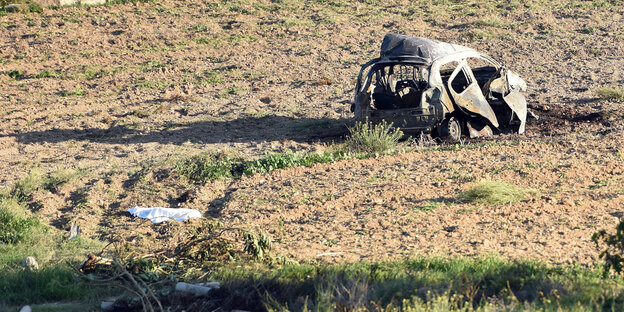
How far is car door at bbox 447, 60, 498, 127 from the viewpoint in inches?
479

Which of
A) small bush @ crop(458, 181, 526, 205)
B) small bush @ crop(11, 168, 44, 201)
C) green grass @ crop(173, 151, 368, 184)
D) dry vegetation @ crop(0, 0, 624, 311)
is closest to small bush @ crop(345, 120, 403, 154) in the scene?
dry vegetation @ crop(0, 0, 624, 311)

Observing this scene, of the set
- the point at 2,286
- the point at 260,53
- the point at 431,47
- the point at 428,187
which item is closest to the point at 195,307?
the point at 2,286

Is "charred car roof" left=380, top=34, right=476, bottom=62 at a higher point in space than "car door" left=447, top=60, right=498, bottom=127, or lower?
higher

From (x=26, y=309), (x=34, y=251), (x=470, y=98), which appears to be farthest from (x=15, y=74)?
(x=26, y=309)

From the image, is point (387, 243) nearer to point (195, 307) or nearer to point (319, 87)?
point (195, 307)

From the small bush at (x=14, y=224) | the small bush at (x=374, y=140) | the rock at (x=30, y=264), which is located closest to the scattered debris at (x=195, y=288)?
the rock at (x=30, y=264)

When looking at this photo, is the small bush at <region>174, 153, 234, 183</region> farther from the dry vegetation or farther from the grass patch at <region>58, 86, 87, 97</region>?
the grass patch at <region>58, 86, 87, 97</region>

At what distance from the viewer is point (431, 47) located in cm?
1226

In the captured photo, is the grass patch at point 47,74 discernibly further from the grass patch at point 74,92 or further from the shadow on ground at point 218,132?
the shadow on ground at point 218,132

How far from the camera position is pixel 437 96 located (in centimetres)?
1185

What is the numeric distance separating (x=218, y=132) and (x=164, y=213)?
5168 millimetres

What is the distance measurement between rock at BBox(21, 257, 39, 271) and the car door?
720 centimetres

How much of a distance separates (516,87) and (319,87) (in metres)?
4.78

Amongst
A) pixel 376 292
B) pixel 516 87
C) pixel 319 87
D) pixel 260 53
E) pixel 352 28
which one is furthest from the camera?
pixel 352 28
